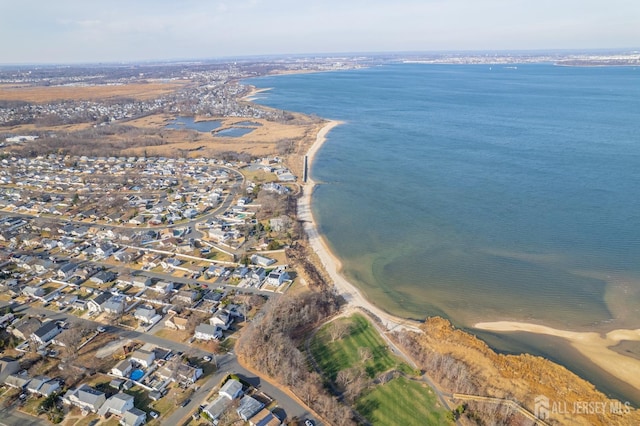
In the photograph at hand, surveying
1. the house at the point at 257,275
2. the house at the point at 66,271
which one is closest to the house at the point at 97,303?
the house at the point at 66,271

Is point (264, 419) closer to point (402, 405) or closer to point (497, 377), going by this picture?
point (402, 405)

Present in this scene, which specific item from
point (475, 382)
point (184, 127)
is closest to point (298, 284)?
point (475, 382)

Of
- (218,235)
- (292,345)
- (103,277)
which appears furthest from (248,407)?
(218,235)

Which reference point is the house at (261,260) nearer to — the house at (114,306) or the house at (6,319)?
the house at (114,306)

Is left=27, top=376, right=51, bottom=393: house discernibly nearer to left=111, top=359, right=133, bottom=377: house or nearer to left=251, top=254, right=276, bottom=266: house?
left=111, top=359, right=133, bottom=377: house

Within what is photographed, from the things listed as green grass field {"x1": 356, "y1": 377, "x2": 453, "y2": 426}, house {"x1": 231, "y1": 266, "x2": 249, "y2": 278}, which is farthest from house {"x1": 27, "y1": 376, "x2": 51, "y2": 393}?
green grass field {"x1": 356, "y1": 377, "x2": 453, "y2": 426}

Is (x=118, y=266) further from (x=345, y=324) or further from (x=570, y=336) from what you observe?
(x=570, y=336)
